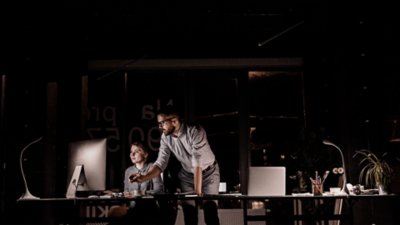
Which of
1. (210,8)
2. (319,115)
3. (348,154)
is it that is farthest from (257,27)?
(348,154)

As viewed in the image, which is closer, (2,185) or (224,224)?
(2,185)

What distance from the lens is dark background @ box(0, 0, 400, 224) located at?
6.06 metres

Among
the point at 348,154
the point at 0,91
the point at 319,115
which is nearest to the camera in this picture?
the point at 348,154

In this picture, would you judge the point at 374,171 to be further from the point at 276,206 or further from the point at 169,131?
the point at 169,131

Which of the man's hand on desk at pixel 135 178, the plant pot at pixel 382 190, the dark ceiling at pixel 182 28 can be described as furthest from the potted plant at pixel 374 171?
the man's hand on desk at pixel 135 178

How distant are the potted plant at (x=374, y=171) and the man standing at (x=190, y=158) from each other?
171 cm

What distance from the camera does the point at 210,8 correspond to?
6.08m

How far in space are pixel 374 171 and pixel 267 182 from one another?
4.56ft

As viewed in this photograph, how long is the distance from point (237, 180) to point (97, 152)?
2.89 meters

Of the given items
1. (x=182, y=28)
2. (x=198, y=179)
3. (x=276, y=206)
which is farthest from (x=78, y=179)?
(x=276, y=206)

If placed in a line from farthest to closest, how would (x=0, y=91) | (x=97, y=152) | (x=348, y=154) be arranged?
1. (x=0, y=91)
2. (x=348, y=154)
3. (x=97, y=152)

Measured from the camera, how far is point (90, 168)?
4.65m

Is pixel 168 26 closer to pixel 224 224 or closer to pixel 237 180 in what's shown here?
pixel 237 180

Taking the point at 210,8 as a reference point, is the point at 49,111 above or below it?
below
